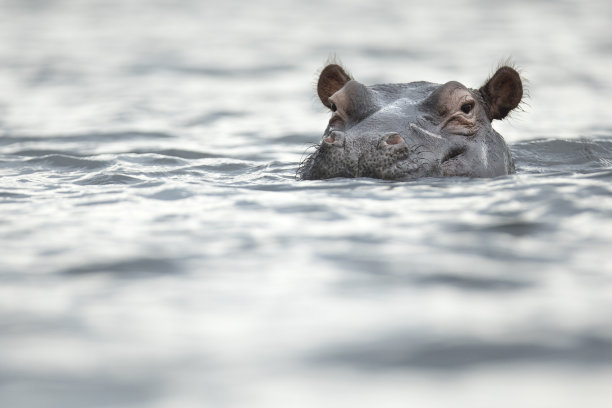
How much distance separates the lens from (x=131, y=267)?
246 inches

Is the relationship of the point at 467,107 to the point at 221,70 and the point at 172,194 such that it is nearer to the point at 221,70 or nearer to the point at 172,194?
the point at 172,194

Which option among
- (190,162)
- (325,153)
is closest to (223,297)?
(325,153)

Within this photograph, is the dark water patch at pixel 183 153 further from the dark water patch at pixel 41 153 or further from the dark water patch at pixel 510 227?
the dark water patch at pixel 510 227

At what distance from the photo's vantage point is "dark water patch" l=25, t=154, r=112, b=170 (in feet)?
37.1

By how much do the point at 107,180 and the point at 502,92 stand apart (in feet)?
12.8

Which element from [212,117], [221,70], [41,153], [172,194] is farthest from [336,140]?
[221,70]

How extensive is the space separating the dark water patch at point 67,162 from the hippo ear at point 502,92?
13.6ft

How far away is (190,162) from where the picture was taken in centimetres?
1175

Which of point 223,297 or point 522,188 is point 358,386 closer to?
point 223,297

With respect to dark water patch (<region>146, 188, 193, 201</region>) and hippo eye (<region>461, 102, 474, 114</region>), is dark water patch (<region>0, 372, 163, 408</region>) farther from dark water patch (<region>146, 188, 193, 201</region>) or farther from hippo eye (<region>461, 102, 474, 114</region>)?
hippo eye (<region>461, 102, 474, 114</region>)

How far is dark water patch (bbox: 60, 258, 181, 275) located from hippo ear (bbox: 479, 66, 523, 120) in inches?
187

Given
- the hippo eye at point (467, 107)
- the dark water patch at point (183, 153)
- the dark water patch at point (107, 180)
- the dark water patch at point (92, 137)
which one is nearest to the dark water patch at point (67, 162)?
the dark water patch at point (107, 180)

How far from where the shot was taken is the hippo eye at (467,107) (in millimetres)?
9367

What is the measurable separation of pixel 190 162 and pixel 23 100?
24.0ft
